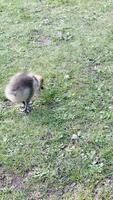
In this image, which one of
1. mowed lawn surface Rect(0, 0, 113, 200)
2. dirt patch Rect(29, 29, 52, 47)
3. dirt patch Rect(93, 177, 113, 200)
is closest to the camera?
dirt patch Rect(93, 177, 113, 200)

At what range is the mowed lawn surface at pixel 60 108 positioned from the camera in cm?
379

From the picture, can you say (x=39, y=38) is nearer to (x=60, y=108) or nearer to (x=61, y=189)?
(x=60, y=108)

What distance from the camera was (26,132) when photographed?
4359mm

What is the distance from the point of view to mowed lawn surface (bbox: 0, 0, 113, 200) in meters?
3.79

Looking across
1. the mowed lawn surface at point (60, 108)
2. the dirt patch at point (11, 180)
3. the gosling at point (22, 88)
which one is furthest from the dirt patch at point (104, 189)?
the gosling at point (22, 88)

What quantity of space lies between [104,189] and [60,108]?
3.99 feet

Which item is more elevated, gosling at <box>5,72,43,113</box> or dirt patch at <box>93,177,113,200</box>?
gosling at <box>5,72,43,113</box>

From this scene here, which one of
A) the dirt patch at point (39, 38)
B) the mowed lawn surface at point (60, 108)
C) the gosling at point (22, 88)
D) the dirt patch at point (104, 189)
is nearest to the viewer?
the dirt patch at point (104, 189)

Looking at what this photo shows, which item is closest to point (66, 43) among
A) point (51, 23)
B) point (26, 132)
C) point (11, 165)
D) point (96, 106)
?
point (51, 23)

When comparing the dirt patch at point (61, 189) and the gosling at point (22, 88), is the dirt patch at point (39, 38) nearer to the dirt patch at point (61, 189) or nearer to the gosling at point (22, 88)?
the gosling at point (22, 88)

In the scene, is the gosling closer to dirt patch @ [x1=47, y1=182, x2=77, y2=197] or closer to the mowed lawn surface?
the mowed lawn surface

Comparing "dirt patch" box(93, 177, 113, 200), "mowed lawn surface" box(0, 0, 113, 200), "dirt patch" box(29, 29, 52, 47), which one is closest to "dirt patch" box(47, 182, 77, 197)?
"mowed lawn surface" box(0, 0, 113, 200)

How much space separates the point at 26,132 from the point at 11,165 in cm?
48

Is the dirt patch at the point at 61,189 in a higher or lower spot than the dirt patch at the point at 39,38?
higher
